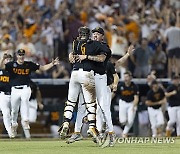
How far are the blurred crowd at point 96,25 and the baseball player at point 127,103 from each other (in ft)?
5.54

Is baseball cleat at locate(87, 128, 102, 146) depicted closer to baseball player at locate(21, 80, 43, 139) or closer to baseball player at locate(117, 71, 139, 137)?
baseball player at locate(21, 80, 43, 139)

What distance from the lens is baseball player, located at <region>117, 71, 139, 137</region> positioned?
24078 mm

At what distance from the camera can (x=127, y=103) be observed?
24.2 metres

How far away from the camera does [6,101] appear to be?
70.8 ft

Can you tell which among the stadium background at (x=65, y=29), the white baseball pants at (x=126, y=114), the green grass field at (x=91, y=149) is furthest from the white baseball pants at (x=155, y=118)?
the green grass field at (x=91, y=149)

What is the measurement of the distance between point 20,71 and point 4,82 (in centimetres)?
75

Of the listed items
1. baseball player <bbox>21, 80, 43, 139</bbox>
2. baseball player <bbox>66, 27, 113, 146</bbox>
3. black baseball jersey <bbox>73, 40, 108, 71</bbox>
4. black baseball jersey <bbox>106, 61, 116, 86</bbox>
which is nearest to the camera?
black baseball jersey <bbox>73, 40, 108, 71</bbox>

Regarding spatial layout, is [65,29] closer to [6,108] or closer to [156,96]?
[156,96]

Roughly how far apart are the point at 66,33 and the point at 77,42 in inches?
391

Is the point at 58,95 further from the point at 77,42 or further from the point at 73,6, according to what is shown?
the point at 77,42

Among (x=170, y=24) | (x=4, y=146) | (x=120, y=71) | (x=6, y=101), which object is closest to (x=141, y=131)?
(x=120, y=71)

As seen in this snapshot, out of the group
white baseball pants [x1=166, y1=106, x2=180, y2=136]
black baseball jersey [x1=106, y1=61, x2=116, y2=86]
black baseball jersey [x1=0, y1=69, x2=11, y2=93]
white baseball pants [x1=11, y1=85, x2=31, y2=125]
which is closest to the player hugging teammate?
black baseball jersey [x1=106, y1=61, x2=116, y2=86]

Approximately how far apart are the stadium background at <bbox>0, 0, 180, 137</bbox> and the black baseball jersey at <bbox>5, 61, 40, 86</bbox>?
3.72m

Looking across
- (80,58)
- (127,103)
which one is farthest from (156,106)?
(80,58)
